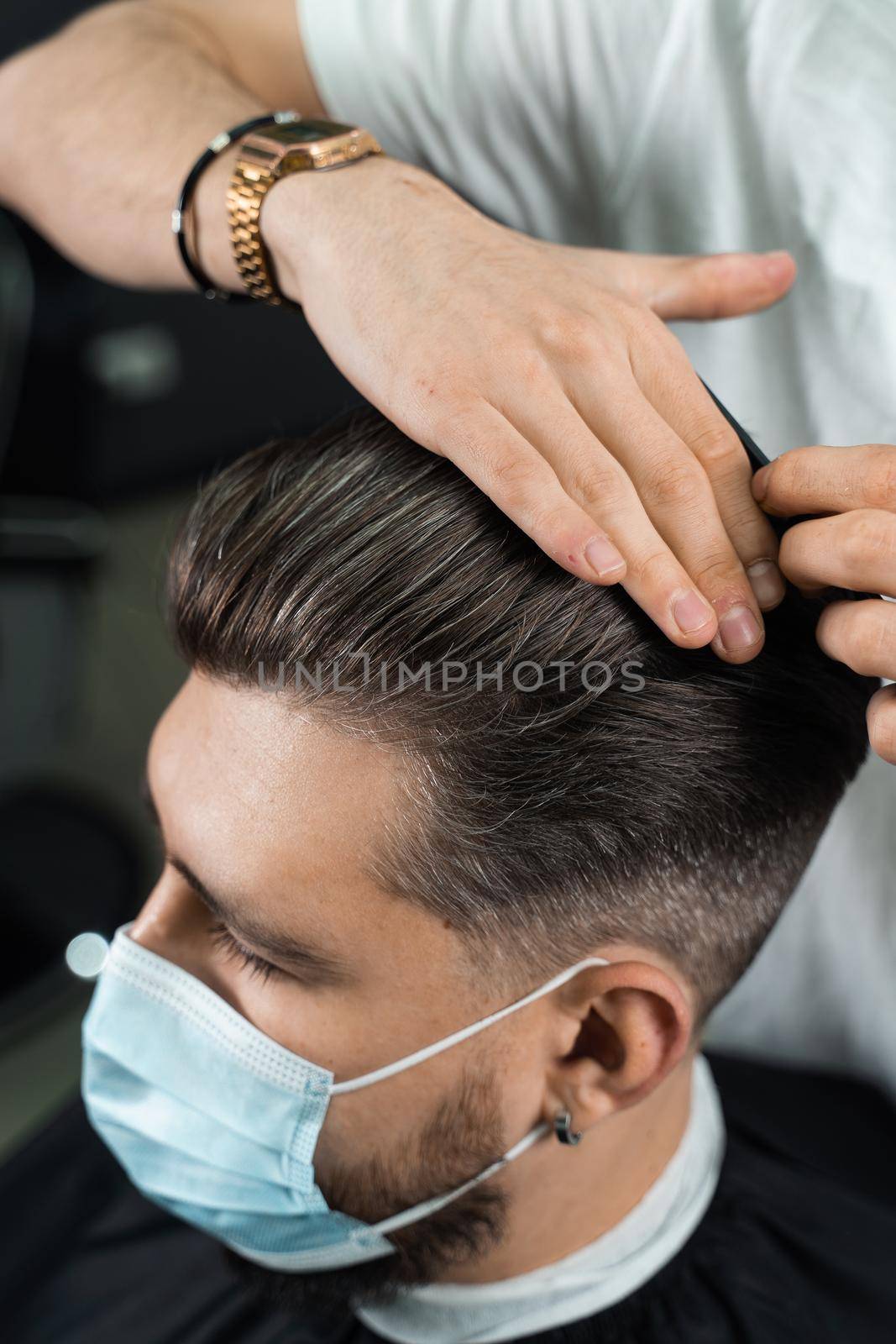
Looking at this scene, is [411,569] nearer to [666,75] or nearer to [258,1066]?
[258,1066]

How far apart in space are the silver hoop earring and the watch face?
96 centimetres

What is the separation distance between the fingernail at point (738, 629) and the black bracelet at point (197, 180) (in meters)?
0.63

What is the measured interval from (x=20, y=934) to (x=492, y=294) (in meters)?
1.83

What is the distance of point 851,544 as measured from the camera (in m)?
0.74

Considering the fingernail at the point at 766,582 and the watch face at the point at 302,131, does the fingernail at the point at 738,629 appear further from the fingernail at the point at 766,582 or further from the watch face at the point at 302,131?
the watch face at the point at 302,131

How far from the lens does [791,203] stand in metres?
1.17

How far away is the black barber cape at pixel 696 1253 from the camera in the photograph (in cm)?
121

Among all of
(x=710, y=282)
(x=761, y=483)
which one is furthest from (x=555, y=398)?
(x=710, y=282)

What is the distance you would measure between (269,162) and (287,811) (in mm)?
619

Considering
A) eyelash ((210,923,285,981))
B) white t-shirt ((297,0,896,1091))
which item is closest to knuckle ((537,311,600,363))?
white t-shirt ((297,0,896,1091))

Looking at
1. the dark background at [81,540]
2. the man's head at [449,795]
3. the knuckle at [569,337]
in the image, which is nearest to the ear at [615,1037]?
the man's head at [449,795]

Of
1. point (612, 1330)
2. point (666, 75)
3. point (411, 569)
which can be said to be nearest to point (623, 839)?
point (411, 569)

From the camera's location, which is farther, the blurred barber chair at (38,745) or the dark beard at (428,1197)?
the blurred barber chair at (38,745)

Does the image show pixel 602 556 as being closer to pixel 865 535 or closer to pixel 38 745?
pixel 865 535
